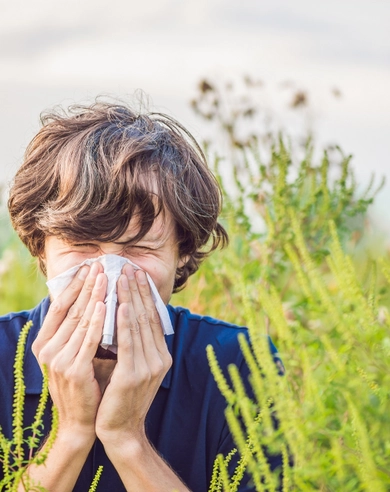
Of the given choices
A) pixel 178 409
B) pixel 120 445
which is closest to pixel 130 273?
pixel 120 445

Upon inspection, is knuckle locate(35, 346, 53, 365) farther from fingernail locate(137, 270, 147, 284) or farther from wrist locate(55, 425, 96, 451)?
fingernail locate(137, 270, 147, 284)

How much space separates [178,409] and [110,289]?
641 mm

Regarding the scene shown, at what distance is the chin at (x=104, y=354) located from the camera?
231 centimetres

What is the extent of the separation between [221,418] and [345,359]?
1232mm

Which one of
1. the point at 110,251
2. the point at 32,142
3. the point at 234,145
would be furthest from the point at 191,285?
the point at 110,251

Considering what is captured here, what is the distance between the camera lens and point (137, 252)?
8.05 feet

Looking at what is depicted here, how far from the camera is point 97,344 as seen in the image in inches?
86.0

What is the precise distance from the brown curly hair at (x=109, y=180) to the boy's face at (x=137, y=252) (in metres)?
0.03

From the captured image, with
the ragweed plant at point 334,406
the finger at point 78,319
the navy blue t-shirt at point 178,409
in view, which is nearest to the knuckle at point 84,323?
the finger at point 78,319

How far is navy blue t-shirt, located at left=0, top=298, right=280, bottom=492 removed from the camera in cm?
254

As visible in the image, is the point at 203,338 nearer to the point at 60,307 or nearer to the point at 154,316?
the point at 154,316

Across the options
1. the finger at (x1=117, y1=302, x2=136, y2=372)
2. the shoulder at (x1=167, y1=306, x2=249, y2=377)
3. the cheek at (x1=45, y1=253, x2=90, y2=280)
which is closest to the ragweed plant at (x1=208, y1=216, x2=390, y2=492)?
the finger at (x1=117, y1=302, x2=136, y2=372)

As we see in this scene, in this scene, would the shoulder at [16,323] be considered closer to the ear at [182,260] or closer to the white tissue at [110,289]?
the white tissue at [110,289]

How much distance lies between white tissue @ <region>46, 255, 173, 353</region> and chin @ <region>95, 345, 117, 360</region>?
0.10 feet
